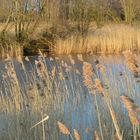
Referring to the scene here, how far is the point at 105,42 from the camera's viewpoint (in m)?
12.1

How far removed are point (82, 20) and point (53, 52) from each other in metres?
1.63

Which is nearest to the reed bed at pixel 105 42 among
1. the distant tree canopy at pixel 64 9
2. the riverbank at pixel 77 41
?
the riverbank at pixel 77 41

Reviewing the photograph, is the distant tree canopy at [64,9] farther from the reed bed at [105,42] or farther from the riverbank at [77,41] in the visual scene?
the reed bed at [105,42]

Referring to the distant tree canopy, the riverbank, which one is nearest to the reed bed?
the riverbank

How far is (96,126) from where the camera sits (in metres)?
4.04

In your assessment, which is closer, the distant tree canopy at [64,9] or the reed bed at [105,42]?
the reed bed at [105,42]

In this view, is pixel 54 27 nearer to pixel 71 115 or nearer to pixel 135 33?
pixel 135 33

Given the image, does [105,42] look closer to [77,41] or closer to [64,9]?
[77,41]

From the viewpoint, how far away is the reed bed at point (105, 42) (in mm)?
11953

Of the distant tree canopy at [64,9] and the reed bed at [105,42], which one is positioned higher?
the distant tree canopy at [64,9]

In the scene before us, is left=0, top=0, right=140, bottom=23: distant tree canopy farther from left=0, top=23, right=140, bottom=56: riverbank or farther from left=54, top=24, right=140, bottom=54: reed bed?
left=54, top=24, right=140, bottom=54: reed bed

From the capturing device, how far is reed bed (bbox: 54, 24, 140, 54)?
12.0m

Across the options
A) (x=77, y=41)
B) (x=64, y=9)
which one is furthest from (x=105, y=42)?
(x=64, y=9)

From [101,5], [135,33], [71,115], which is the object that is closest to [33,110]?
[71,115]
